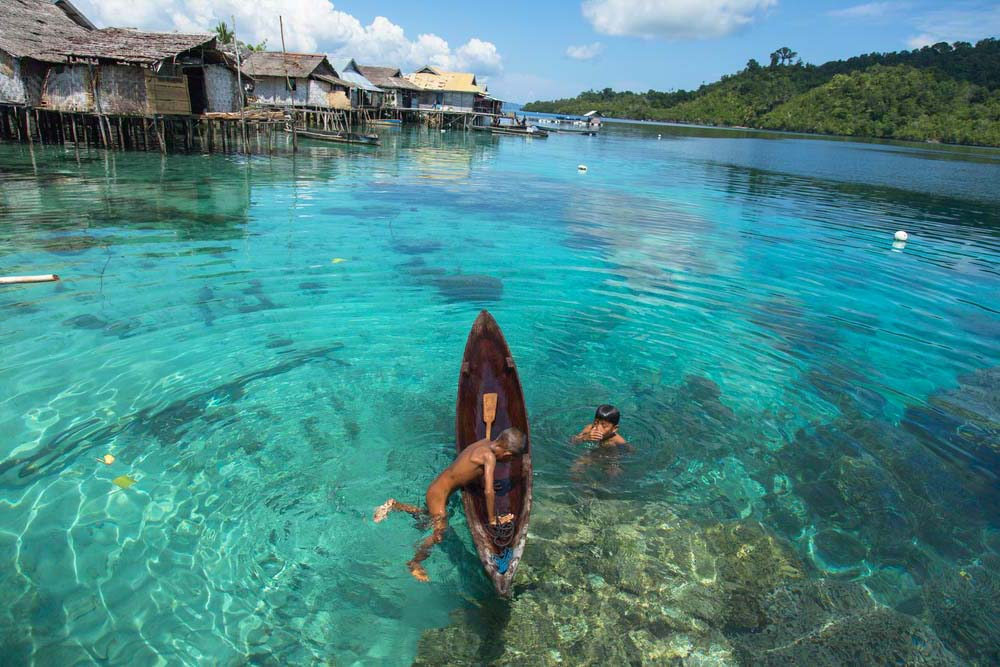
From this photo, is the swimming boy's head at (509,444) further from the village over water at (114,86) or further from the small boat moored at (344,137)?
the small boat moored at (344,137)

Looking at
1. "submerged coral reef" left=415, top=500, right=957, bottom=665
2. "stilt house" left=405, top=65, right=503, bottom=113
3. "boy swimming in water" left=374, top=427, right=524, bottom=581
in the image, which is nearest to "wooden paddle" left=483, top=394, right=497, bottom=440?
"boy swimming in water" left=374, top=427, right=524, bottom=581

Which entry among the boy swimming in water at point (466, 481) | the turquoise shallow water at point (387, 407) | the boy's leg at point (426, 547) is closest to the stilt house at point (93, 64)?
the turquoise shallow water at point (387, 407)

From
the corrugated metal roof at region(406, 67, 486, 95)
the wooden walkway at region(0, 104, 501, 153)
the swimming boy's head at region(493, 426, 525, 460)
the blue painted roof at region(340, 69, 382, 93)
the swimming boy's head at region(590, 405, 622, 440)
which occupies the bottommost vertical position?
the swimming boy's head at region(590, 405, 622, 440)

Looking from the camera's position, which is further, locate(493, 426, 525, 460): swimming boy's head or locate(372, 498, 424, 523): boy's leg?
locate(372, 498, 424, 523): boy's leg

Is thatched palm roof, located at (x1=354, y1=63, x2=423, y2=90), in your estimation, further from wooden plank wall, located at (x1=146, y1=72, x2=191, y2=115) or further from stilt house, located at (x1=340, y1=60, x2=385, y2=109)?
wooden plank wall, located at (x1=146, y1=72, x2=191, y2=115)

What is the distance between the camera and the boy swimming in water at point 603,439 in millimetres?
6152

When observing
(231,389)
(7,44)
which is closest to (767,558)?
(231,389)

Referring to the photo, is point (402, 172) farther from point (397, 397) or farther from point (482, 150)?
point (397, 397)

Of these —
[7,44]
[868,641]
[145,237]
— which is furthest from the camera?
[7,44]

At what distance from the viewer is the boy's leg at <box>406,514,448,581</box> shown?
4691mm

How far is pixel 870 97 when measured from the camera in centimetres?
10075

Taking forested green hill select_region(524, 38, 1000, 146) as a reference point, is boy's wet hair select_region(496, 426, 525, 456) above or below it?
below

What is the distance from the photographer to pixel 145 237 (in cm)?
1377

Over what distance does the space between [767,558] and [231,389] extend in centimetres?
681
